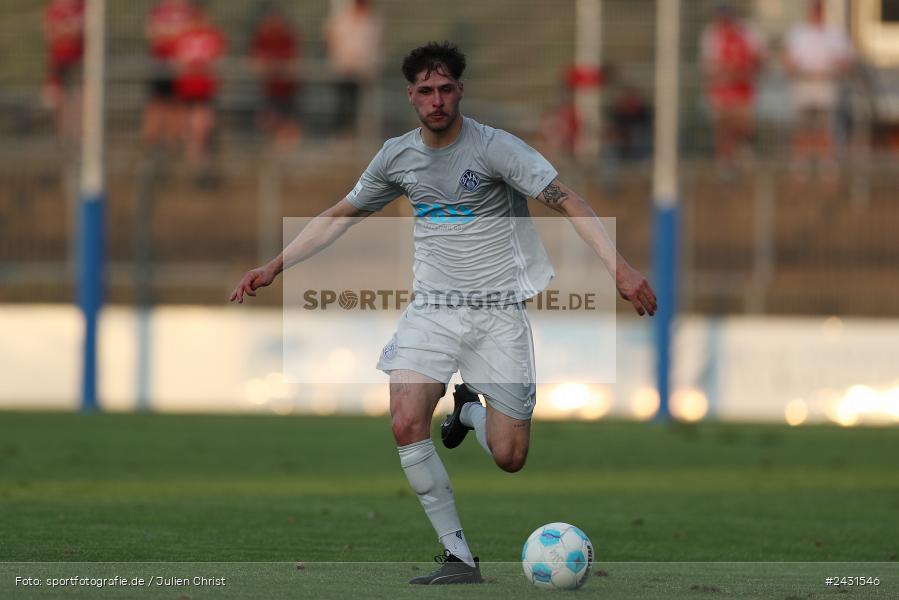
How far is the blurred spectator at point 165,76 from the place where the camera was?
70.5 feet

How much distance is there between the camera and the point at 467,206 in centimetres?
798

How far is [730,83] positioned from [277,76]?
18.8 feet

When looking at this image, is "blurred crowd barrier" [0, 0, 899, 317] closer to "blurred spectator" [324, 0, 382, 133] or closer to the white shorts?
"blurred spectator" [324, 0, 382, 133]

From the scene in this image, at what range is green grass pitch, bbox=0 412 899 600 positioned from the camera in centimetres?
778

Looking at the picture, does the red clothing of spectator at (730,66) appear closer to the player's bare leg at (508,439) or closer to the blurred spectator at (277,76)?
the blurred spectator at (277,76)

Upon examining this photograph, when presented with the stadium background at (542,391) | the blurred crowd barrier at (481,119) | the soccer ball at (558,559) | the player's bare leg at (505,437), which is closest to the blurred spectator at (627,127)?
the blurred crowd barrier at (481,119)

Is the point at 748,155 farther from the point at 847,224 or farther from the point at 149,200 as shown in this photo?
the point at 149,200

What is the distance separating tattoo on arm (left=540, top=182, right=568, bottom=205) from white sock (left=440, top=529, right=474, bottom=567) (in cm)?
154

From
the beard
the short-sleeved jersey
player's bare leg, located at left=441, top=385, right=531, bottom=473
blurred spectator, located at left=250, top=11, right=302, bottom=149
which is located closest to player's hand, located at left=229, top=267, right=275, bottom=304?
the short-sleeved jersey

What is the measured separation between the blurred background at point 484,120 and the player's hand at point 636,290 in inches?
471

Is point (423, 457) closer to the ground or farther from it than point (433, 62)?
closer to the ground

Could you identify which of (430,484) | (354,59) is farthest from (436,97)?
(354,59)

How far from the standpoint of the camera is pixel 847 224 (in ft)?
67.7

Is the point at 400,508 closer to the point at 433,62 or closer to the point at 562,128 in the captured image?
the point at 433,62
